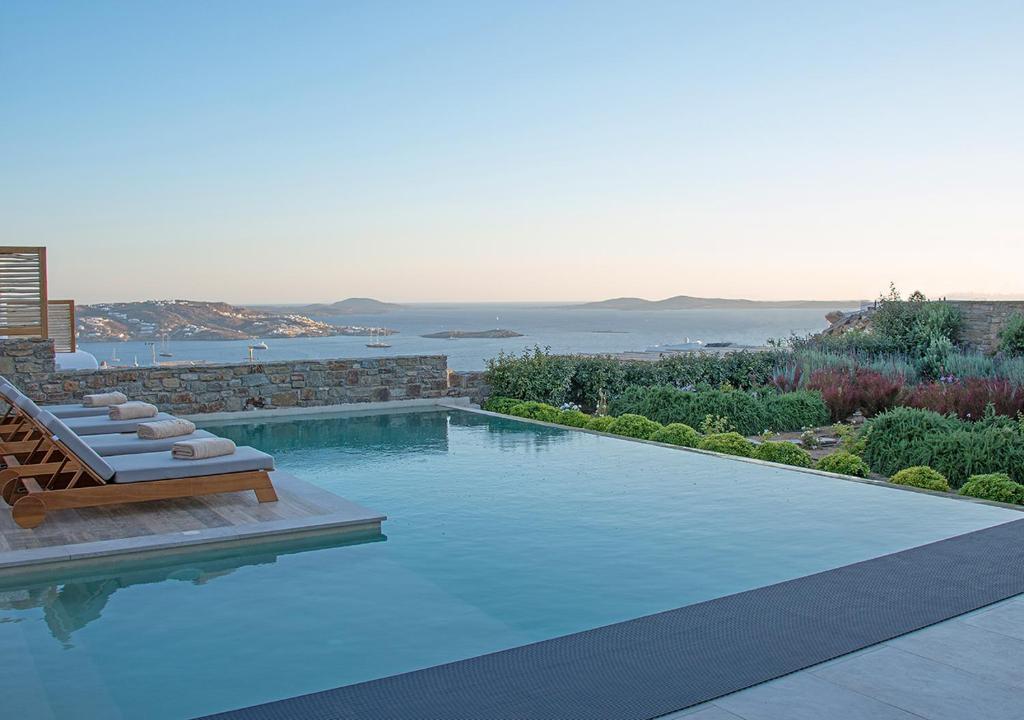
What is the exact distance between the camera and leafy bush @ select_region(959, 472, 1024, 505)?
23.2 feet

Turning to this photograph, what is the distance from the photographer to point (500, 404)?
44.7 feet

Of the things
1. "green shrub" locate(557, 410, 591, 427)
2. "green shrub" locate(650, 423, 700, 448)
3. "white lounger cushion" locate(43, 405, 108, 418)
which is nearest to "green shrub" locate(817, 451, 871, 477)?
"green shrub" locate(650, 423, 700, 448)

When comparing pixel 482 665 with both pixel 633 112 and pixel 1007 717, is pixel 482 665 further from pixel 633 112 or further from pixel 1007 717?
pixel 633 112

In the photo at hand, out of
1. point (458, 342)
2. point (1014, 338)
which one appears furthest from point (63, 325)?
point (458, 342)

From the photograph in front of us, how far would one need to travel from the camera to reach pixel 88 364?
1488cm

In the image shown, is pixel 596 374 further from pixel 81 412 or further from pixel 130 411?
pixel 81 412

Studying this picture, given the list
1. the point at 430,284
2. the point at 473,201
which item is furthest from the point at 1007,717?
the point at 430,284

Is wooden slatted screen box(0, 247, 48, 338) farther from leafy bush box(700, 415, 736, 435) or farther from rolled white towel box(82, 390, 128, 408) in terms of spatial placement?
leafy bush box(700, 415, 736, 435)

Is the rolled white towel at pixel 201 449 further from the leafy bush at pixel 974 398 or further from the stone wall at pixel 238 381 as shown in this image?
the leafy bush at pixel 974 398

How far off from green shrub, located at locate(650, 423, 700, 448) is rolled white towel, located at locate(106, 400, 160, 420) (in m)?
5.44

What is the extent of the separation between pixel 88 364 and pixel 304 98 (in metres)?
8.96

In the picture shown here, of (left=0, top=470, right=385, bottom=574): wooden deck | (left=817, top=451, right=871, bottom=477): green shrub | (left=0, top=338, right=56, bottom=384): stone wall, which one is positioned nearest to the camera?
(left=0, top=470, right=385, bottom=574): wooden deck

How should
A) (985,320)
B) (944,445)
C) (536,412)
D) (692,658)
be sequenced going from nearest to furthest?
(692,658)
(944,445)
(536,412)
(985,320)

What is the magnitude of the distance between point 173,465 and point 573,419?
621 centimetres
